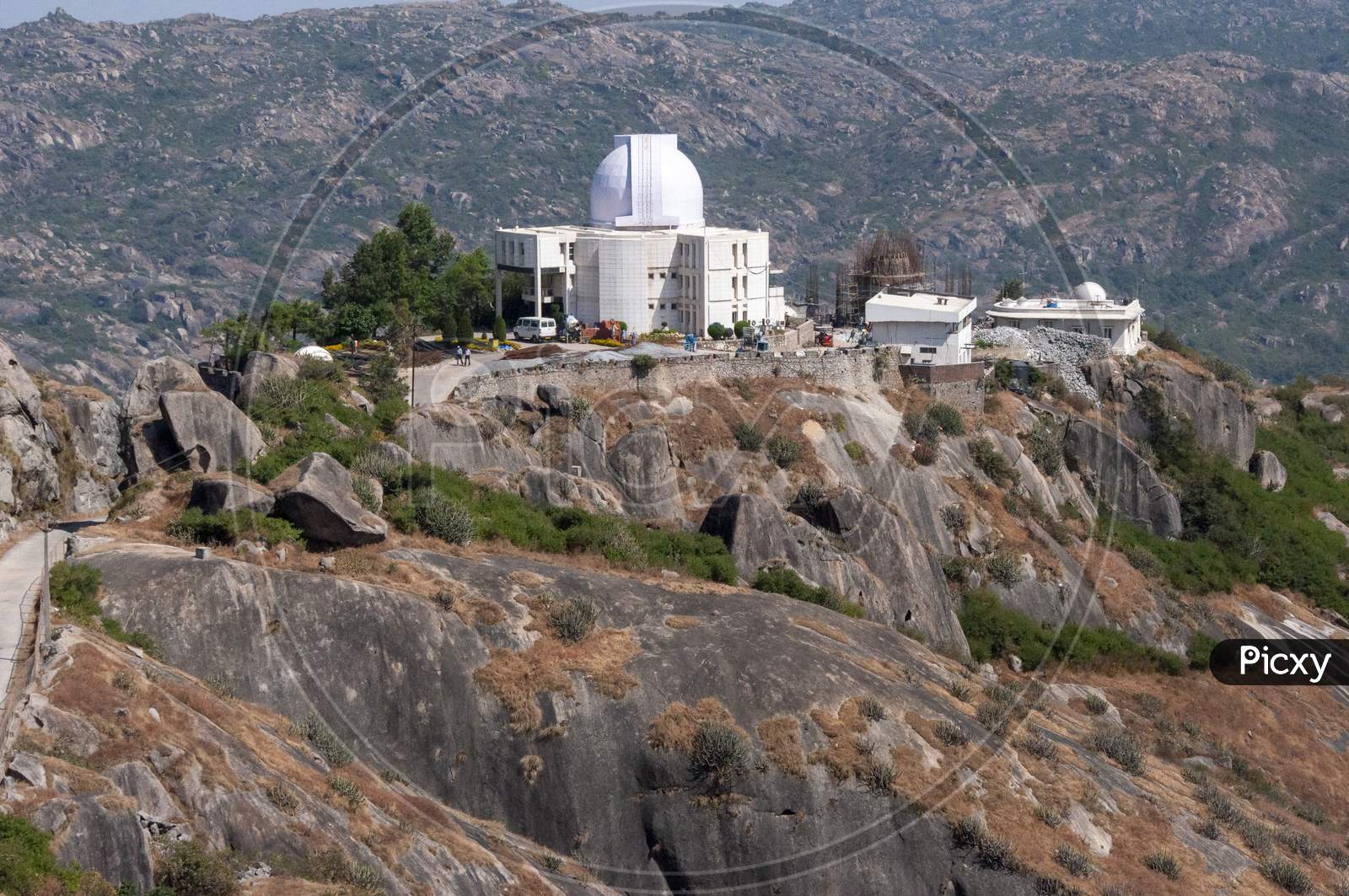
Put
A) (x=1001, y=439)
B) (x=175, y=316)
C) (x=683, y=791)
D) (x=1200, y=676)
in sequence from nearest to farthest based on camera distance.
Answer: (x=683, y=791)
(x=1200, y=676)
(x=1001, y=439)
(x=175, y=316)

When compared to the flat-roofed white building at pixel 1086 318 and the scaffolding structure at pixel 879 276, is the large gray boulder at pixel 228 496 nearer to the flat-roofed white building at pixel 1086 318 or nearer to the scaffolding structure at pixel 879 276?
the scaffolding structure at pixel 879 276

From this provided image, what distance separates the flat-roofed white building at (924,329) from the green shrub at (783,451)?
1237 centimetres

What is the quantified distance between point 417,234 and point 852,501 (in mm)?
30600

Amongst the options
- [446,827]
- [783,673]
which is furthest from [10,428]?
[783,673]

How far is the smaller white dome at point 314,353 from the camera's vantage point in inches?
2382

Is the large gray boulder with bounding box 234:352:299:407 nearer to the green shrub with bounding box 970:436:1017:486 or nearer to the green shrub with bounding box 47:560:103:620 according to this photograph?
the green shrub with bounding box 47:560:103:620

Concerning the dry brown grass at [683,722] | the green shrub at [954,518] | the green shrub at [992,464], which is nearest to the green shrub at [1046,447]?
the green shrub at [992,464]

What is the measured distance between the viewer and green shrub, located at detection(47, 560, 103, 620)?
36125mm

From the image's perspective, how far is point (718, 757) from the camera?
127 ft

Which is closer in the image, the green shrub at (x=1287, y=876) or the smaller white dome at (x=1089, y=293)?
the green shrub at (x=1287, y=876)

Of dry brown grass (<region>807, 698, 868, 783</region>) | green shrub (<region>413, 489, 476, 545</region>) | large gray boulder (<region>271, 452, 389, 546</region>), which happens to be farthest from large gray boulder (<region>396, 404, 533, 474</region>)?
dry brown grass (<region>807, 698, 868, 783</region>)

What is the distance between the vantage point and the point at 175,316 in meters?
192

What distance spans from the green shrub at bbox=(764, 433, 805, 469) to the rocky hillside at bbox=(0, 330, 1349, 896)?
0.54ft

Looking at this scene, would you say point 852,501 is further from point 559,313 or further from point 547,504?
point 559,313
